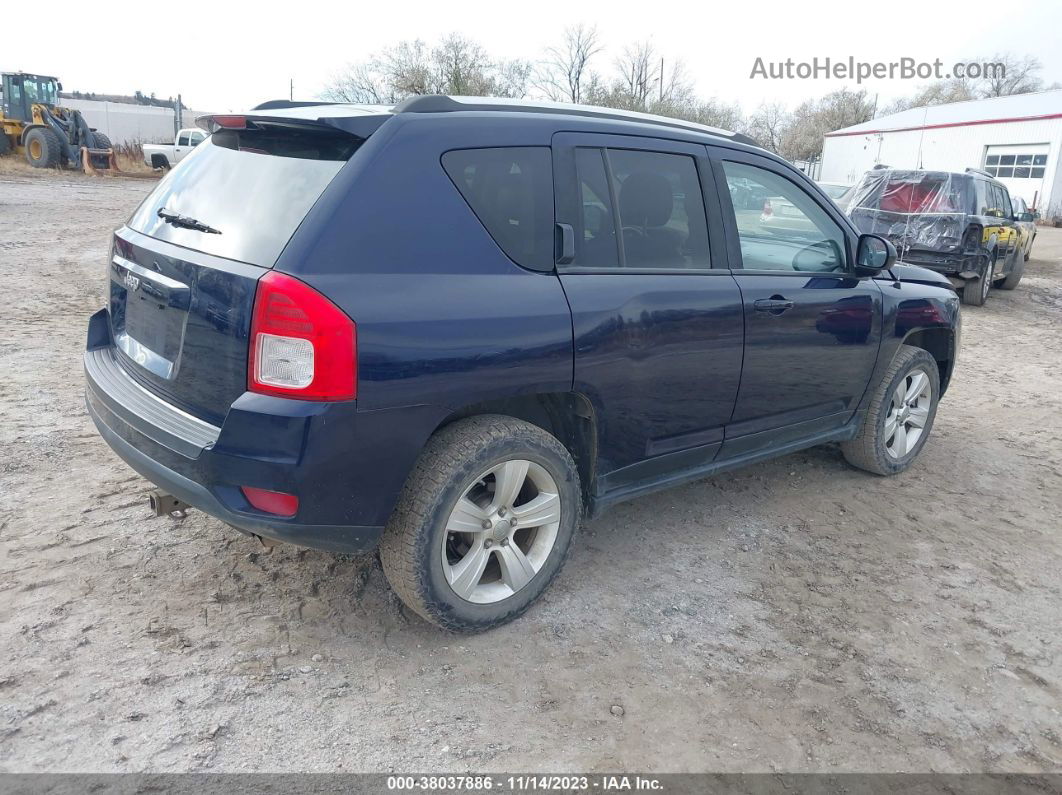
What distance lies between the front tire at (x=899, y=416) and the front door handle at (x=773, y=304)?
1189 millimetres

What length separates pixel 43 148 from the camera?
27.5 meters

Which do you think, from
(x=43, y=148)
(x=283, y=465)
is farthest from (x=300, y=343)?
(x=43, y=148)

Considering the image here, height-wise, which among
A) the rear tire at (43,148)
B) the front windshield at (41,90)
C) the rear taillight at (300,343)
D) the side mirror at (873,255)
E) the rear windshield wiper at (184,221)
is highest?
A: the front windshield at (41,90)

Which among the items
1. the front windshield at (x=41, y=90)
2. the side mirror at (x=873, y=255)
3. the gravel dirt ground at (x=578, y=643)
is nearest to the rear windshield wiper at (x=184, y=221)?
the gravel dirt ground at (x=578, y=643)

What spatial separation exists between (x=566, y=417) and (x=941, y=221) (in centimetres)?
993

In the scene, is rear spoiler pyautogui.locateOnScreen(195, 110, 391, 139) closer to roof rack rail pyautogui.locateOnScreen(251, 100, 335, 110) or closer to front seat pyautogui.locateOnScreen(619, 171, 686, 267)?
roof rack rail pyautogui.locateOnScreen(251, 100, 335, 110)

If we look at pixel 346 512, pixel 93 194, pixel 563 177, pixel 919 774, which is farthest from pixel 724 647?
pixel 93 194

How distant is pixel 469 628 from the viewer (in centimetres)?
299

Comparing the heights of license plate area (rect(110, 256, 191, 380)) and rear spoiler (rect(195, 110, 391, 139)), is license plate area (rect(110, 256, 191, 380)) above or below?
below

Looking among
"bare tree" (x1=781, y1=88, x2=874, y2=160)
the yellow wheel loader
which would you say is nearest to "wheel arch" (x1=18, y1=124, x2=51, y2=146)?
the yellow wheel loader

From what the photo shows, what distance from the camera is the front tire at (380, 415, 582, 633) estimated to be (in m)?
2.77

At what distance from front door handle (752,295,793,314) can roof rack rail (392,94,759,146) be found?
81cm

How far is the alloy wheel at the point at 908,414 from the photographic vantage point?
15.9 feet

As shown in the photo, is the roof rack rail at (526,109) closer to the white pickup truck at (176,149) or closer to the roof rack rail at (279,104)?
the roof rack rail at (279,104)
